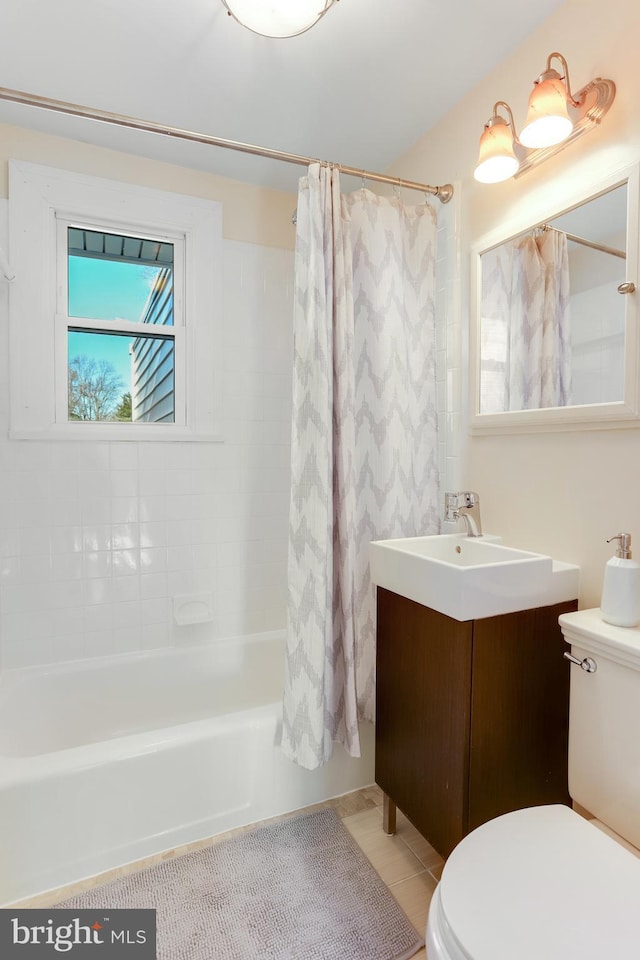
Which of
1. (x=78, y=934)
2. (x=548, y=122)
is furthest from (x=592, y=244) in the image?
(x=78, y=934)

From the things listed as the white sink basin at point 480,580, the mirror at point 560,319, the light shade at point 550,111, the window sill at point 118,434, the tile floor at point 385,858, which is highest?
the light shade at point 550,111

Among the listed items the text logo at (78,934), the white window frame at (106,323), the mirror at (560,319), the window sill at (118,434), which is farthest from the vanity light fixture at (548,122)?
the text logo at (78,934)

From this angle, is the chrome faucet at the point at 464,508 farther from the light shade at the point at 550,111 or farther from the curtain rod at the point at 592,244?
the light shade at the point at 550,111

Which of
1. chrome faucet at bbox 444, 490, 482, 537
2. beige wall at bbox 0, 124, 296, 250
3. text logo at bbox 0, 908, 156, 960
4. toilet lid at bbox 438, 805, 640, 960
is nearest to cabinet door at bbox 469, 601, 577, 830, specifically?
toilet lid at bbox 438, 805, 640, 960

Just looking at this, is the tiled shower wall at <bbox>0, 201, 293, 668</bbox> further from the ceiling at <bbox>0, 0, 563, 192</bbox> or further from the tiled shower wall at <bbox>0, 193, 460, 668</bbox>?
the ceiling at <bbox>0, 0, 563, 192</bbox>

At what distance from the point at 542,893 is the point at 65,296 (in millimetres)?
2377

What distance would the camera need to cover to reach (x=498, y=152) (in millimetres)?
1436

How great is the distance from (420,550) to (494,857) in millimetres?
879

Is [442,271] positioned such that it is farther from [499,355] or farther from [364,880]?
[364,880]

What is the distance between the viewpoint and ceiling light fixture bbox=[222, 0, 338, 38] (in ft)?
4.14

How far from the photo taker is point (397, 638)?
1521 mm

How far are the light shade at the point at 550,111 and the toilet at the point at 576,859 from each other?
123 centimetres

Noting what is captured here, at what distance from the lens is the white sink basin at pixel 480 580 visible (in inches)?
48.6

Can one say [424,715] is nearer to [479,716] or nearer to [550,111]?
[479,716]
